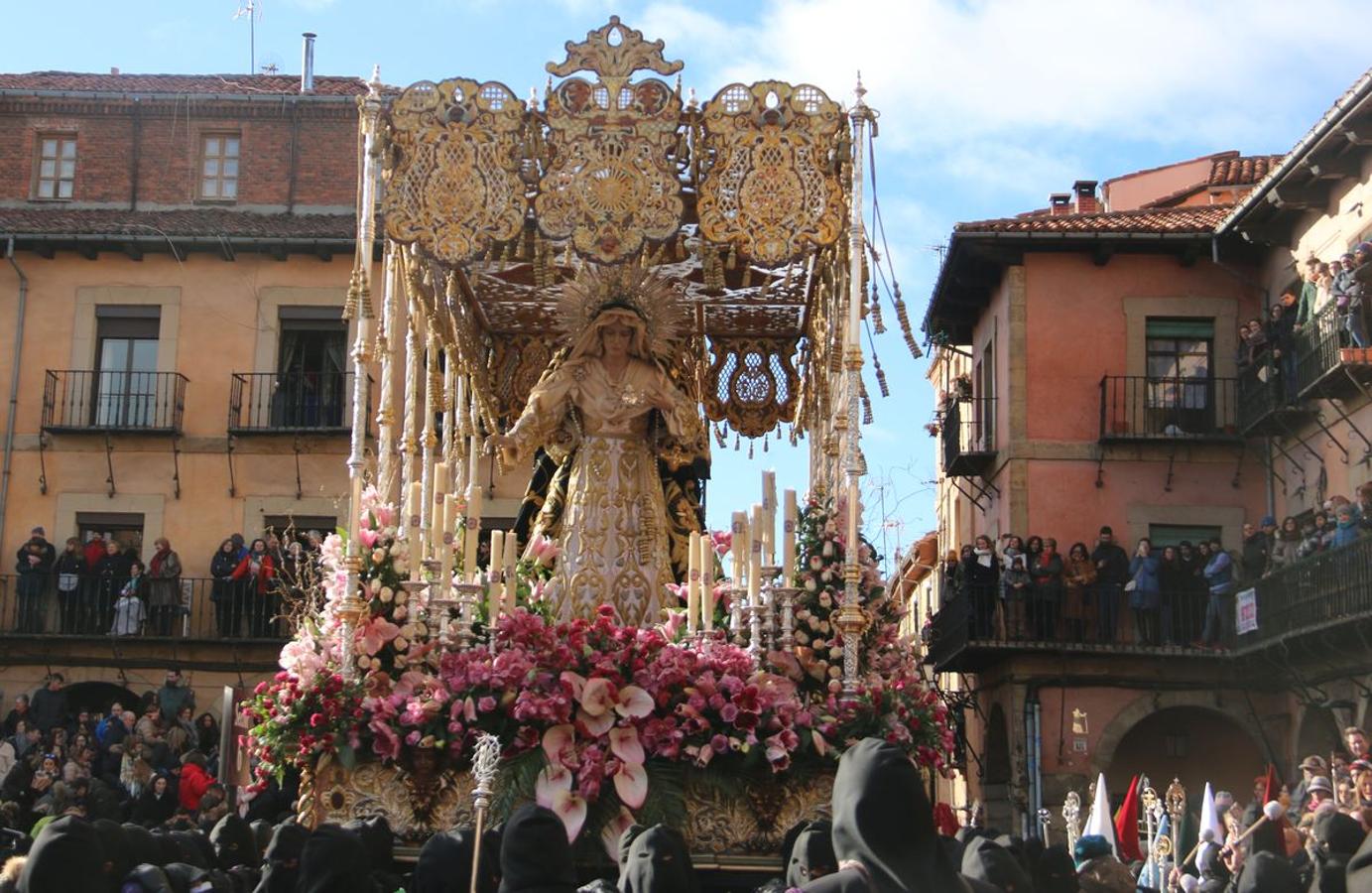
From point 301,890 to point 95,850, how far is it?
0.80m

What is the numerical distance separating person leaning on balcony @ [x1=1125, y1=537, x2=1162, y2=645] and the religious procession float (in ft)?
46.4

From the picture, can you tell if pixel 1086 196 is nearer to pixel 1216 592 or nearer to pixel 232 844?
pixel 1216 592

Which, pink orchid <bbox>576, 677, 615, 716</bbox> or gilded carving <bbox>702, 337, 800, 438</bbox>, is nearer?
pink orchid <bbox>576, 677, 615, 716</bbox>

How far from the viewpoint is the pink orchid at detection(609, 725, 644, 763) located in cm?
1048

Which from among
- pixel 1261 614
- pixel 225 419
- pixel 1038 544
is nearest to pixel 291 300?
pixel 225 419

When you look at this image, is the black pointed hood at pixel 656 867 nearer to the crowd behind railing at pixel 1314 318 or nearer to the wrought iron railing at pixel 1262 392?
the crowd behind railing at pixel 1314 318

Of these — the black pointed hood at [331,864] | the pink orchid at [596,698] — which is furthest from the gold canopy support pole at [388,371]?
the black pointed hood at [331,864]

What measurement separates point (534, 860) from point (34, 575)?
22862mm

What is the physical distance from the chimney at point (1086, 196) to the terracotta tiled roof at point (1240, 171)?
2271 mm

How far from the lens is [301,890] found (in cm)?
748

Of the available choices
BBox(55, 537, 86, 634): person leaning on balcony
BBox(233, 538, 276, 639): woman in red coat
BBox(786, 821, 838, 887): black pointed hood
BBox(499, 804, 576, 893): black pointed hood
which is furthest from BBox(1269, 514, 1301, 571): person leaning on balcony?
BBox(499, 804, 576, 893): black pointed hood

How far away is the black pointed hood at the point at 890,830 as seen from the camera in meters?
4.95

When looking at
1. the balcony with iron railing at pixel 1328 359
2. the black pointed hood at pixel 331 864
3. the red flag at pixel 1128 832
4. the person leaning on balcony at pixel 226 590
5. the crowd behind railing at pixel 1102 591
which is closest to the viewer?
the black pointed hood at pixel 331 864

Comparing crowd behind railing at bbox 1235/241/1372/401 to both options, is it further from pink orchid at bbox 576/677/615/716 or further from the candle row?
pink orchid at bbox 576/677/615/716
